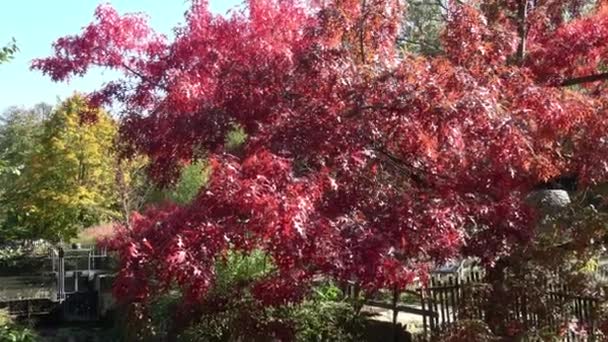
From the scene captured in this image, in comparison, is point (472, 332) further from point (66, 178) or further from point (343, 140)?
point (66, 178)

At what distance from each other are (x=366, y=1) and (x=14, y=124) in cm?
3932

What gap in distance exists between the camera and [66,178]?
24.3 metres

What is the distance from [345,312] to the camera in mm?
7707

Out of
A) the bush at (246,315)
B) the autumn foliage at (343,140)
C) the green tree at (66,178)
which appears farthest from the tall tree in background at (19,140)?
the autumn foliage at (343,140)

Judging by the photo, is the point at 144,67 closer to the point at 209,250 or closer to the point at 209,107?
the point at 209,107

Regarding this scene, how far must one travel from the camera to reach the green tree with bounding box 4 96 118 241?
24141 mm

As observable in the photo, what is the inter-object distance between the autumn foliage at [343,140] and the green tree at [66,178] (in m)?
18.7

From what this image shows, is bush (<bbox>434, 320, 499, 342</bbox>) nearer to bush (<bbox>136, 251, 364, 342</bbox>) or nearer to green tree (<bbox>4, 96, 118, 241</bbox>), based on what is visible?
bush (<bbox>136, 251, 364, 342</bbox>)

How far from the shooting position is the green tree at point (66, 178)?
24.1m

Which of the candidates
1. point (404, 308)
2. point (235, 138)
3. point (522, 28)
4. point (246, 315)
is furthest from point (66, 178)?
point (522, 28)

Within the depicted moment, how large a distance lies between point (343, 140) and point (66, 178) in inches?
844

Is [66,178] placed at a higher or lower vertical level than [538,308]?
higher

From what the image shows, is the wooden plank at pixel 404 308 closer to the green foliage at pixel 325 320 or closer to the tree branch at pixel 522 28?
the green foliage at pixel 325 320

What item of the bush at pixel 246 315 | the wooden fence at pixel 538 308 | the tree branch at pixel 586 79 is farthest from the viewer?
the bush at pixel 246 315
